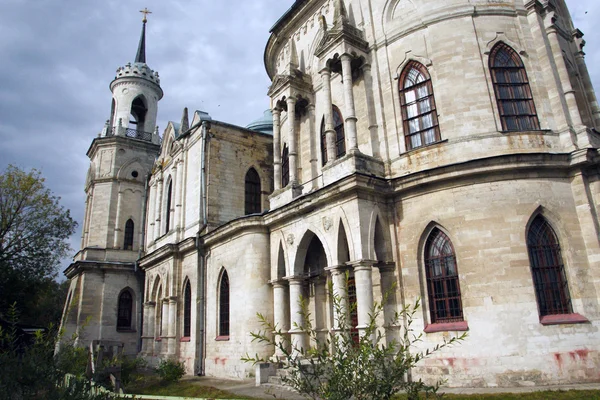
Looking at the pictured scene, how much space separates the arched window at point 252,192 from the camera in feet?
73.5

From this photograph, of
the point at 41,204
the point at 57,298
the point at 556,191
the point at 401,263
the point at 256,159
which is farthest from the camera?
the point at 57,298

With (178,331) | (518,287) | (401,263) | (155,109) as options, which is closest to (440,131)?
(401,263)

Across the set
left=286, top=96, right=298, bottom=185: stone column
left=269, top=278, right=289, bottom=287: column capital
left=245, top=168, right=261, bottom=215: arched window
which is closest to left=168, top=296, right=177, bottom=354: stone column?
left=245, top=168, right=261, bottom=215: arched window

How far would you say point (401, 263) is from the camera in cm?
1305

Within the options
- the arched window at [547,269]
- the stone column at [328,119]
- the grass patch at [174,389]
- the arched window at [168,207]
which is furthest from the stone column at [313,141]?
the arched window at [168,207]

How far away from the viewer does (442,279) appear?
12.4 metres

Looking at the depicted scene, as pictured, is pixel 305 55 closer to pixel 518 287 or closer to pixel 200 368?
pixel 518 287

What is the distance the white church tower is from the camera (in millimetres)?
26672

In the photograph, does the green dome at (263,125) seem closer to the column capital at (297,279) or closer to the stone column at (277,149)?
the stone column at (277,149)

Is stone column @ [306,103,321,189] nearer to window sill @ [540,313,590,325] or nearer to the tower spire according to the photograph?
window sill @ [540,313,590,325]

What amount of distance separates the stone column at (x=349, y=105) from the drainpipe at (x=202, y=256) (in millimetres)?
8734

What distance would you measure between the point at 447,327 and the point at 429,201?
3393 millimetres

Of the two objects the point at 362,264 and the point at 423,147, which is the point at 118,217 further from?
the point at 423,147

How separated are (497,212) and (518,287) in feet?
6.37
